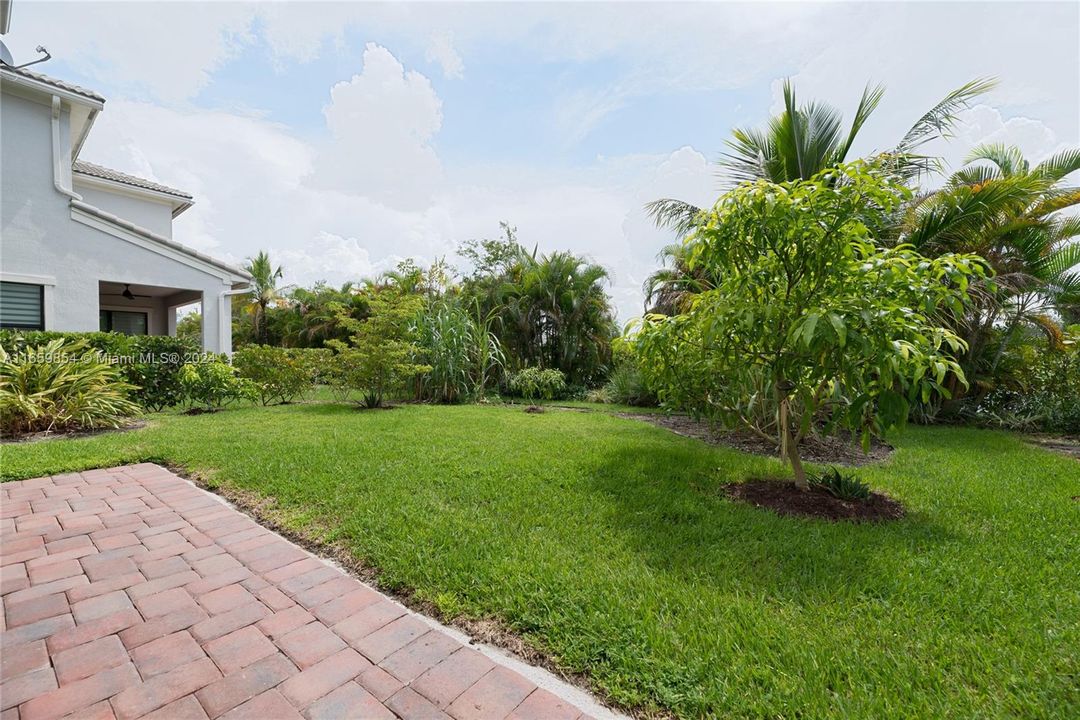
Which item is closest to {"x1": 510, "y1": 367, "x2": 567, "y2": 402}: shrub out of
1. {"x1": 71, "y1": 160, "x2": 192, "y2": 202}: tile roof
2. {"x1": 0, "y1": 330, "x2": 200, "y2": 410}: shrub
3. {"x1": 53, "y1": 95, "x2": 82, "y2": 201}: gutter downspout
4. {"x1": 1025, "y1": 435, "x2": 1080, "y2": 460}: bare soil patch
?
{"x1": 0, "y1": 330, "x2": 200, "y2": 410}: shrub

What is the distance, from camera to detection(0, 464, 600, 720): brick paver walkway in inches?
63.0

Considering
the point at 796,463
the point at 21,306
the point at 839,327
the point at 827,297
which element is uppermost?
the point at 21,306

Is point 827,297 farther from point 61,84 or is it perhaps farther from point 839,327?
point 61,84

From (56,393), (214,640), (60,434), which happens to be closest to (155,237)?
(56,393)

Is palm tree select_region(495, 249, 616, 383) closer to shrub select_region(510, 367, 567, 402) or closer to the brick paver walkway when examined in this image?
shrub select_region(510, 367, 567, 402)

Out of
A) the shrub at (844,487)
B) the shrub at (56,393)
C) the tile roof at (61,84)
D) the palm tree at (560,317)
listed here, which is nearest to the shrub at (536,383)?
the palm tree at (560,317)

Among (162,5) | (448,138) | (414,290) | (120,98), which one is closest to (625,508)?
(448,138)

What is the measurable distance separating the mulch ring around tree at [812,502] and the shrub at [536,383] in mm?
7332

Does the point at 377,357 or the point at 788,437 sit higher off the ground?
the point at 377,357

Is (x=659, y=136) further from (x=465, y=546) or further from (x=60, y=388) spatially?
(x=60, y=388)

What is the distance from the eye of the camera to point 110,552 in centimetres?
270

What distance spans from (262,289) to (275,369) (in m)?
16.8

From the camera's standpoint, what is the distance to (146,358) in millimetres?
7855

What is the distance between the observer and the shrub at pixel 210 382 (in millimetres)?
7660
